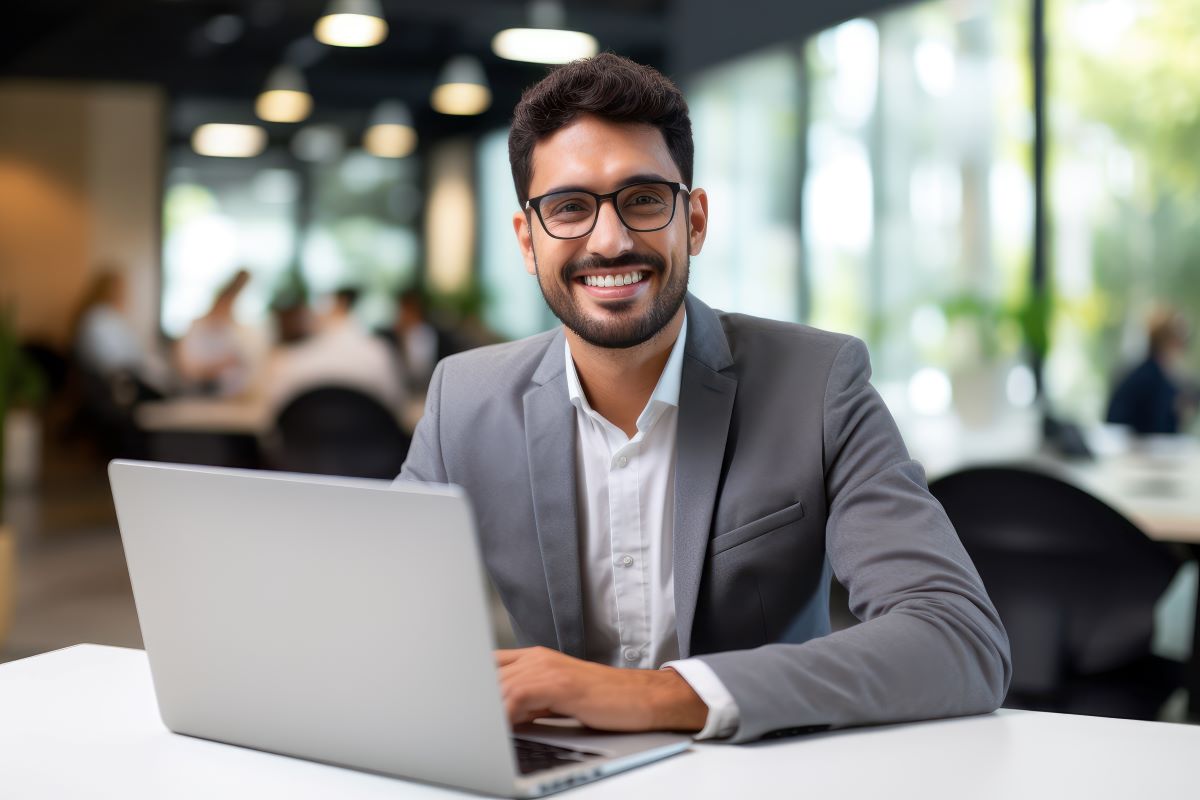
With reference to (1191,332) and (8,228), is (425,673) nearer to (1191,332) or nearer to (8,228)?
(1191,332)

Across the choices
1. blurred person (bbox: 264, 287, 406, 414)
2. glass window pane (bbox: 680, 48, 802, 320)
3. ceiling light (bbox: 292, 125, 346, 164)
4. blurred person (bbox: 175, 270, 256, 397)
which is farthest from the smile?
ceiling light (bbox: 292, 125, 346, 164)

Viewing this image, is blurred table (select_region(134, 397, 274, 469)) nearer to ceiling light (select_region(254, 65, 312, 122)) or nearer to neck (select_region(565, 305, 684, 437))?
neck (select_region(565, 305, 684, 437))

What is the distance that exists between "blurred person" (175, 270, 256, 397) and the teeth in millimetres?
6409

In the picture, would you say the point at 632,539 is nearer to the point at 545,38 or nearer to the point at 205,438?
the point at 205,438

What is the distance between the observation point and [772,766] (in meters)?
1.07

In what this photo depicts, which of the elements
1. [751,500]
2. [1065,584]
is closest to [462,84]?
[1065,584]

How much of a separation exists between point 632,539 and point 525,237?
467mm

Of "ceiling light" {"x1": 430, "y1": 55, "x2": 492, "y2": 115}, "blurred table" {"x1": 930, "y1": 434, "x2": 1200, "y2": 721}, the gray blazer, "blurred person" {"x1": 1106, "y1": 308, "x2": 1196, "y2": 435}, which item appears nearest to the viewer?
the gray blazer

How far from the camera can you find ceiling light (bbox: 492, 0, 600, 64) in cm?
846

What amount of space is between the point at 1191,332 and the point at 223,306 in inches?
252

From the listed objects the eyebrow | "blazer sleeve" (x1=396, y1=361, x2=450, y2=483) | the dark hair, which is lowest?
"blazer sleeve" (x1=396, y1=361, x2=450, y2=483)

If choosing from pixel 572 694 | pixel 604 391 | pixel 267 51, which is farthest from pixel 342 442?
pixel 267 51

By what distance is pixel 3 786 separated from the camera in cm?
106

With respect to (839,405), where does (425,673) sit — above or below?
below
